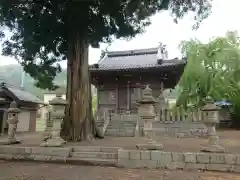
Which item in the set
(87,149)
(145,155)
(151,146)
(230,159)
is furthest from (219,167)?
(87,149)

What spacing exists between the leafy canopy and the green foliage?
344 inches

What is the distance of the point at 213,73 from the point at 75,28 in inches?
513

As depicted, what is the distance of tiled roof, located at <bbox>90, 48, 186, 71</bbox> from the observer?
18.0 meters

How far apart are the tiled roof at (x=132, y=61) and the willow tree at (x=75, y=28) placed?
667 centimetres

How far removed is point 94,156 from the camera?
26.1 feet

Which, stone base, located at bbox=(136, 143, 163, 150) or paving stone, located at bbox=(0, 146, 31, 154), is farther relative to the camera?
paving stone, located at bbox=(0, 146, 31, 154)

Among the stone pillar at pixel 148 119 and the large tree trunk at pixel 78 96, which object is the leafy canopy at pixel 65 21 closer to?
the large tree trunk at pixel 78 96

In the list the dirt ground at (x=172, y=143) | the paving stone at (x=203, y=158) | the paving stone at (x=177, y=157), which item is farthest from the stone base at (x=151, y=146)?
the paving stone at (x=203, y=158)

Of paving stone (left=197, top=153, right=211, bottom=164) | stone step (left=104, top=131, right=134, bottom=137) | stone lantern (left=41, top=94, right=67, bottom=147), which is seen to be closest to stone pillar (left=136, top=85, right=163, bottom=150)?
paving stone (left=197, top=153, right=211, bottom=164)

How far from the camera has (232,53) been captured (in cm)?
1830

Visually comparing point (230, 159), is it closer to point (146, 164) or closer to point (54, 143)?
point (146, 164)

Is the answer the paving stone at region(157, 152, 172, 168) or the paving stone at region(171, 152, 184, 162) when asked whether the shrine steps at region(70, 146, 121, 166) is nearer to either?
the paving stone at region(157, 152, 172, 168)

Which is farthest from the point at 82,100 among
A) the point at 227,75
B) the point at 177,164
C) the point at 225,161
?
the point at 227,75

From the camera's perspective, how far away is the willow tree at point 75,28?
9.49 metres
